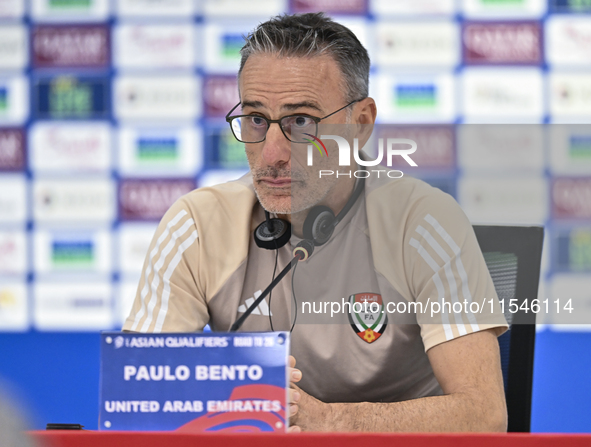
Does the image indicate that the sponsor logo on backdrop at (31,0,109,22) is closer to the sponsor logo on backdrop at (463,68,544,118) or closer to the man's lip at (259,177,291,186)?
the sponsor logo on backdrop at (463,68,544,118)

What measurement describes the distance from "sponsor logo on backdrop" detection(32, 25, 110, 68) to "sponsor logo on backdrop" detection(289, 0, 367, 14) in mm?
932

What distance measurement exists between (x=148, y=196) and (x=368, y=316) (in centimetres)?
205

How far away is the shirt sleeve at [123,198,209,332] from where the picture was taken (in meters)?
1.05

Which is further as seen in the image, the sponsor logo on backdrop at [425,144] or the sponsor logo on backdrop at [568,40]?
the sponsor logo on backdrop at [568,40]

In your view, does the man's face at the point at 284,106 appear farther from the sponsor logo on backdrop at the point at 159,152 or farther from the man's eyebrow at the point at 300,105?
the sponsor logo on backdrop at the point at 159,152

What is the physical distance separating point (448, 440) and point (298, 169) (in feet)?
1.93

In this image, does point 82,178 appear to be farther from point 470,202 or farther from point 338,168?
point 470,202

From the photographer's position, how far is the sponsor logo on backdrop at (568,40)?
2664 millimetres

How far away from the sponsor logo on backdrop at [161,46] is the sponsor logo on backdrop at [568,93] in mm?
1691

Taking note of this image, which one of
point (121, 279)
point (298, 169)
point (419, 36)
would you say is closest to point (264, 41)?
point (298, 169)

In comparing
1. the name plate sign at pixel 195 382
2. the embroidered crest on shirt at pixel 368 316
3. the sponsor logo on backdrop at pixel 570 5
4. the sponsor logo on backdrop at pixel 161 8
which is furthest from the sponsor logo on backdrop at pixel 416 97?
the name plate sign at pixel 195 382

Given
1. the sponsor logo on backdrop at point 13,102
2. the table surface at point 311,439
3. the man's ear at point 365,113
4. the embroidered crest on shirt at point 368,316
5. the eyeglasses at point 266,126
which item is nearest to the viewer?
the table surface at point 311,439

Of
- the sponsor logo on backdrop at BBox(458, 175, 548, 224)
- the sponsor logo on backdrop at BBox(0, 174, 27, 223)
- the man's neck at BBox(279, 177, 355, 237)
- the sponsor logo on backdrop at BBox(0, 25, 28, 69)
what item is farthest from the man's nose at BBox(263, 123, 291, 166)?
the sponsor logo on backdrop at BBox(0, 25, 28, 69)

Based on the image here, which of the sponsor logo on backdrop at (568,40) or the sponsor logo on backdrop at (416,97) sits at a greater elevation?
the sponsor logo on backdrop at (568,40)
